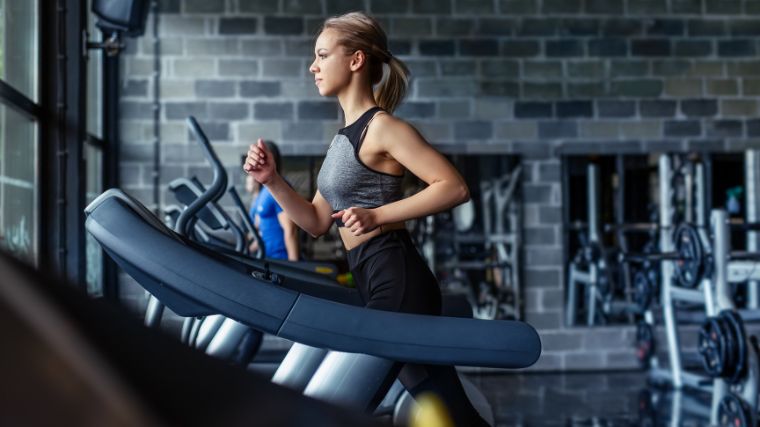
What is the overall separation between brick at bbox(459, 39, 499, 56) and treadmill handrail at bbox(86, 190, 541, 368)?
543cm

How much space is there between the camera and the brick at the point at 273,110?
6.36 metres

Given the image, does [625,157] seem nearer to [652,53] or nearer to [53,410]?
[652,53]

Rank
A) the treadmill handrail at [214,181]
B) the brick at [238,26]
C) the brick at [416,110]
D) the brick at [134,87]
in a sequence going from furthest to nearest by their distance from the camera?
the brick at [416,110] → the brick at [238,26] → the brick at [134,87] → the treadmill handrail at [214,181]

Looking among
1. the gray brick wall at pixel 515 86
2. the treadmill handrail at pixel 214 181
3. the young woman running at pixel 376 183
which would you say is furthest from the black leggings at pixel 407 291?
the gray brick wall at pixel 515 86

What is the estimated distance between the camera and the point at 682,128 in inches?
263

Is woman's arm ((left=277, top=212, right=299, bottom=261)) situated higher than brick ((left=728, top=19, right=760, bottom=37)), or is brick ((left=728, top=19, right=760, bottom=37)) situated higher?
brick ((left=728, top=19, right=760, bottom=37))

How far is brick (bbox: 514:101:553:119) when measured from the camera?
21.5 ft

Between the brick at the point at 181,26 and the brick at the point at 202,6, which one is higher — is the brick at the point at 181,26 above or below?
below

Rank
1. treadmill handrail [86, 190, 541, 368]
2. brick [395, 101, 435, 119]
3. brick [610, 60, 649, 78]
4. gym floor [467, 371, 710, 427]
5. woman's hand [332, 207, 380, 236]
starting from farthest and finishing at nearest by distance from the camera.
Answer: brick [610, 60, 649, 78] → brick [395, 101, 435, 119] → gym floor [467, 371, 710, 427] → woman's hand [332, 207, 380, 236] → treadmill handrail [86, 190, 541, 368]

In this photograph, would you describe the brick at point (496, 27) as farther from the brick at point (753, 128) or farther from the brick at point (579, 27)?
the brick at point (753, 128)

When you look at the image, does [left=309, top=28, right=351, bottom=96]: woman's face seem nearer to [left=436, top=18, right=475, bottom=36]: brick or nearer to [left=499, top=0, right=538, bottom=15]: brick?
[left=436, top=18, right=475, bottom=36]: brick

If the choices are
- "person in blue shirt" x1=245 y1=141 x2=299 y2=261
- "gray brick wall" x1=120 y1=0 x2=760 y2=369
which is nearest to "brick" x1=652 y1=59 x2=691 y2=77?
"gray brick wall" x1=120 y1=0 x2=760 y2=369

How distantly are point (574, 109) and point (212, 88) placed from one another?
2.76m

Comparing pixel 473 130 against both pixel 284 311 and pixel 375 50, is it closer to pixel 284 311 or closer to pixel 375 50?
pixel 375 50
